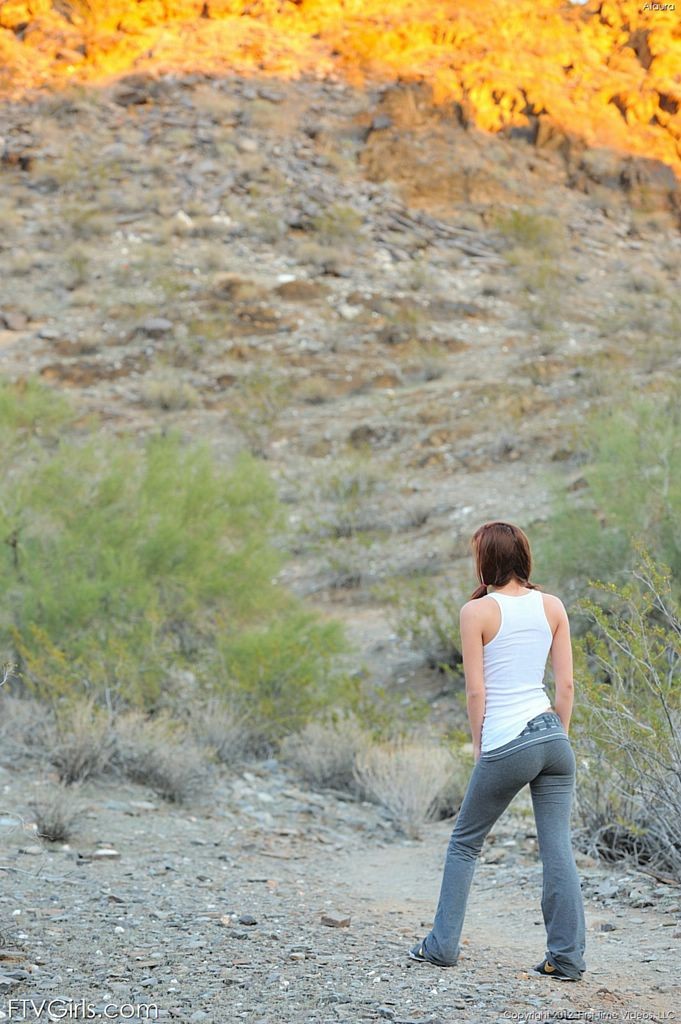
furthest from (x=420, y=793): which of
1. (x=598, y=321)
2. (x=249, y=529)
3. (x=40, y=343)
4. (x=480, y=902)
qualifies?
(x=598, y=321)

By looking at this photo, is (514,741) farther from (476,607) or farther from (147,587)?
(147,587)

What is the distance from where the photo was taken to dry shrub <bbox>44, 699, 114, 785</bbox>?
7.07m

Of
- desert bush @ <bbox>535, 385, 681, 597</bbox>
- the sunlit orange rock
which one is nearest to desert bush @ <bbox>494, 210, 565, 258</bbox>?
the sunlit orange rock

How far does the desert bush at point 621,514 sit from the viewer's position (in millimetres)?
10273

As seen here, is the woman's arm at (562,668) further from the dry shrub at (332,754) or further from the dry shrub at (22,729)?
the dry shrub at (22,729)

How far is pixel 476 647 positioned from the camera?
360 cm

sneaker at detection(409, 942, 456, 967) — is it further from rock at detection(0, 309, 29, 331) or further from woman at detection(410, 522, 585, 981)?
rock at detection(0, 309, 29, 331)

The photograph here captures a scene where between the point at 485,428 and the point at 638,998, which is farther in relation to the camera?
the point at 485,428

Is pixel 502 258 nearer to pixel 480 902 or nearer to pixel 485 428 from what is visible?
pixel 485 428

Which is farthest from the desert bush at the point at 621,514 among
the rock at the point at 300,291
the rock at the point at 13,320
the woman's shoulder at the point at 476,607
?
the rock at the point at 13,320

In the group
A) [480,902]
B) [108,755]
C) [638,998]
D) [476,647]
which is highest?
[476,647]

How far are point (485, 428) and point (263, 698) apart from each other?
483 inches

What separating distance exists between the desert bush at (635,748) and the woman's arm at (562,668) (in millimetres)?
1060

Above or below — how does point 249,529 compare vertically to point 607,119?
below
